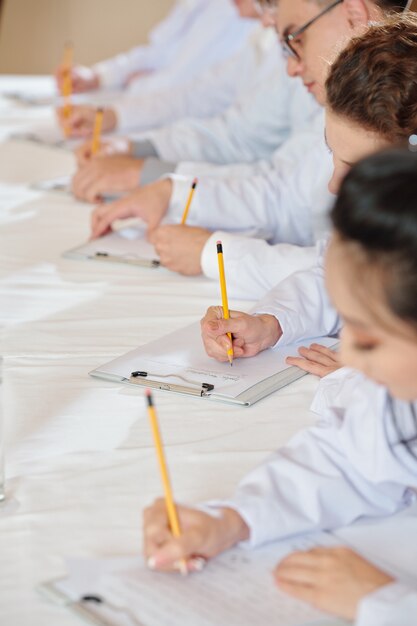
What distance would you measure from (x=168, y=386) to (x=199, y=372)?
0.06 meters

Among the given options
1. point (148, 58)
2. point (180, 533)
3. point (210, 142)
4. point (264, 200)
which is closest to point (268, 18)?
point (264, 200)

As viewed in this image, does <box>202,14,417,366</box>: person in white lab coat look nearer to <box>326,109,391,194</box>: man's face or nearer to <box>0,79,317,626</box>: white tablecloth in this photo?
<box>326,109,391,194</box>: man's face

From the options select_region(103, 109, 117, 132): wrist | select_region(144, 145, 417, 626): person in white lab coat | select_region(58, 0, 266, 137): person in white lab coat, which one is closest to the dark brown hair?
select_region(144, 145, 417, 626): person in white lab coat

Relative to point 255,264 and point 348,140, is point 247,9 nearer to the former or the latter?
point 255,264

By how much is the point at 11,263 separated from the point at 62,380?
0.57m

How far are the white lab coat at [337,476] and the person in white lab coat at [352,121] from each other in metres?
0.30

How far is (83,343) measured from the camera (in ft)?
4.54

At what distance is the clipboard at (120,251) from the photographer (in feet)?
5.77

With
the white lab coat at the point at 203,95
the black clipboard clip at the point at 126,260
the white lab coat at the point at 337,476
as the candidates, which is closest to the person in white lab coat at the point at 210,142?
the white lab coat at the point at 203,95

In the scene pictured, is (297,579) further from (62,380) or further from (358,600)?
(62,380)

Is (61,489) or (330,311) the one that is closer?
(61,489)

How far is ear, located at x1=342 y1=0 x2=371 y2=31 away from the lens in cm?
156

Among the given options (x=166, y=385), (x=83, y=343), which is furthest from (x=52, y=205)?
(x=166, y=385)

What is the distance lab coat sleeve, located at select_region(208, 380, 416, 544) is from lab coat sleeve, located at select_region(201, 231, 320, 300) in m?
0.62
